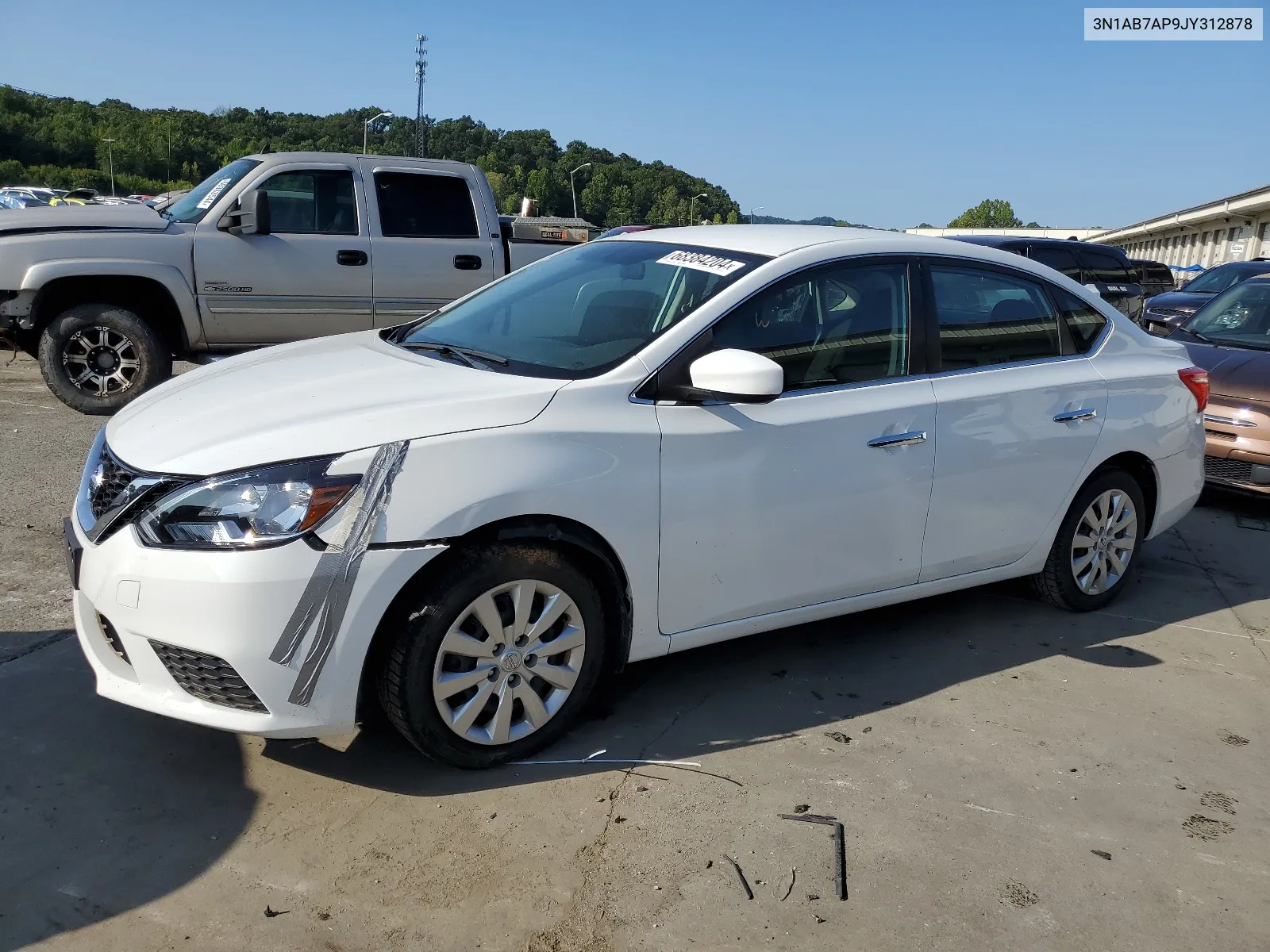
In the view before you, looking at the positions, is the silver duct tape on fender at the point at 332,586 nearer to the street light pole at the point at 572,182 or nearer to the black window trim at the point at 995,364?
the black window trim at the point at 995,364

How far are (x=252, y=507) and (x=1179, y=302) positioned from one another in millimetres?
12192

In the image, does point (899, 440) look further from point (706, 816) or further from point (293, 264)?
point (293, 264)

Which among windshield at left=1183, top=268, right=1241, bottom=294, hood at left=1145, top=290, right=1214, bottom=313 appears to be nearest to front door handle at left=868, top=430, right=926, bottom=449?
hood at left=1145, top=290, right=1214, bottom=313

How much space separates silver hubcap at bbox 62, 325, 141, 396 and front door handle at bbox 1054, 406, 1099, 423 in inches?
243

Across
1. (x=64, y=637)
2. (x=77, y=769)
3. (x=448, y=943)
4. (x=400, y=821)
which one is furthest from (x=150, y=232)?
(x=448, y=943)

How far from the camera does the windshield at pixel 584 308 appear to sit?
3.54 metres

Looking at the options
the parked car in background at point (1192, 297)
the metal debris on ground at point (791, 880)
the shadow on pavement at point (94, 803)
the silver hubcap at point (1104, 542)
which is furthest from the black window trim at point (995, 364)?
the parked car in background at point (1192, 297)

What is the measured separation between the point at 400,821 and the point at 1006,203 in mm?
186020

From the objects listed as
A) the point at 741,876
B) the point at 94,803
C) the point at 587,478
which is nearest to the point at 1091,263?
the point at 587,478

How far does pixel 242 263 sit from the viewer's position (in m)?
7.80

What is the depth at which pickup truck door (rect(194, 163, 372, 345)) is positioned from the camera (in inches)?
306

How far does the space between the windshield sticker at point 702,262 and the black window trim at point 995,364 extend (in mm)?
852

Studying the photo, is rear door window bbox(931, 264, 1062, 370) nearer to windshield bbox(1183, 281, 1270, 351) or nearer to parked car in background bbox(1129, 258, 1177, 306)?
windshield bbox(1183, 281, 1270, 351)

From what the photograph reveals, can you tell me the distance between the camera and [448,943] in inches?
98.5
